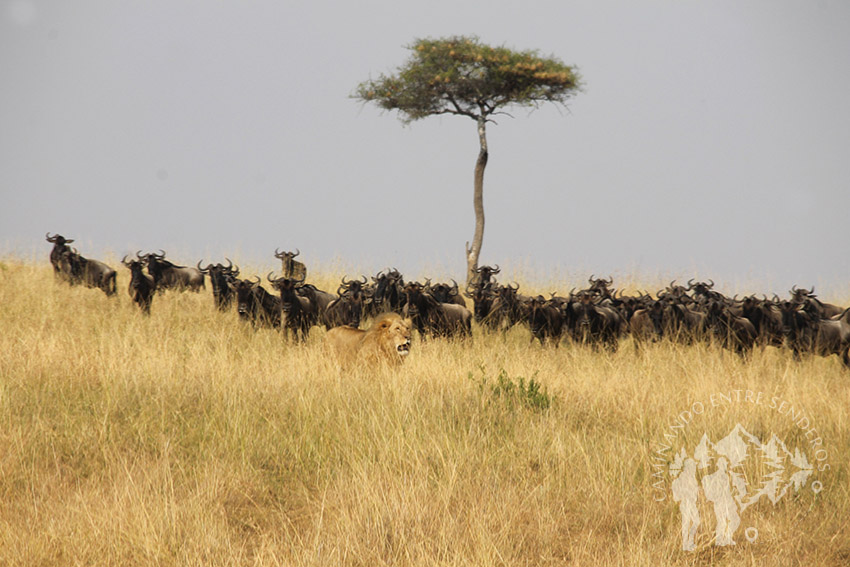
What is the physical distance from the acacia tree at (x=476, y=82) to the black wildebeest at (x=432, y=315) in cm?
1295

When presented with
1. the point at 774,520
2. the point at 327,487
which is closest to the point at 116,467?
the point at 327,487

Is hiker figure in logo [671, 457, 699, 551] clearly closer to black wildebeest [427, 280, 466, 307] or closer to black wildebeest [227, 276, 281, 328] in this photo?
black wildebeest [227, 276, 281, 328]

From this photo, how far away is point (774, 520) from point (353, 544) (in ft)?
11.7

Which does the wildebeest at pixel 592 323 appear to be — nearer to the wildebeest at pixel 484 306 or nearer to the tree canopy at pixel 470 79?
the wildebeest at pixel 484 306

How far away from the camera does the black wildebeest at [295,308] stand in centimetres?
1434

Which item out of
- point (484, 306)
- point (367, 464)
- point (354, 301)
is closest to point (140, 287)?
point (354, 301)

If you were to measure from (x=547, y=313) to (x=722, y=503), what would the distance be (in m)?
9.82

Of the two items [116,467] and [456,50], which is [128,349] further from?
[456,50]

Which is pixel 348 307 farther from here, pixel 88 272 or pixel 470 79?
pixel 470 79

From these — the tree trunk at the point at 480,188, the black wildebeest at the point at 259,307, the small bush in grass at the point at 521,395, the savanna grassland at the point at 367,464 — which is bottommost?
the savanna grassland at the point at 367,464


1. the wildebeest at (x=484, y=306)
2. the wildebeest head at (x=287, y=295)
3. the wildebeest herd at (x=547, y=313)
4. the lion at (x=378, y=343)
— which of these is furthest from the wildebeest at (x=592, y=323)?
the lion at (x=378, y=343)

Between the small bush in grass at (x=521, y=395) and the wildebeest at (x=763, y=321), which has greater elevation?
the wildebeest at (x=763, y=321)

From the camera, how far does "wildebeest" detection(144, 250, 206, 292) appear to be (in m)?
18.6

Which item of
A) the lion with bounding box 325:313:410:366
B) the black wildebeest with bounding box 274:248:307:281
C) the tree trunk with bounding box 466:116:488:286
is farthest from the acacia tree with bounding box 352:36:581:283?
the lion with bounding box 325:313:410:366
